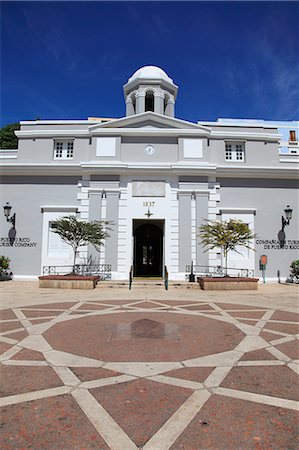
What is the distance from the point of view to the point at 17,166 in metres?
16.4

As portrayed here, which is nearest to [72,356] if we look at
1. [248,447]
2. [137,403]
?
[137,403]

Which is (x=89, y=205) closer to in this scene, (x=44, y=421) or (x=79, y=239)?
(x=79, y=239)

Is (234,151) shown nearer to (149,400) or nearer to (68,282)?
(68,282)

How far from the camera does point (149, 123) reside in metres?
17.0

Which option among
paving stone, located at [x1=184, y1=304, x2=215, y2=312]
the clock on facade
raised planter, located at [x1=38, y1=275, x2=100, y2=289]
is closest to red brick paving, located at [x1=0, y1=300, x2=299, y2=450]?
paving stone, located at [x1=184, y1=304, x2=215, y2=312]

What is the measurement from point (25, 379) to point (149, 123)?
15.4m

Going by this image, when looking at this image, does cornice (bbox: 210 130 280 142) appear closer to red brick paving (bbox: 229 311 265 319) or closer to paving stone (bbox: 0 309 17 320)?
red brick paving (bbox: 229 311 265 319)

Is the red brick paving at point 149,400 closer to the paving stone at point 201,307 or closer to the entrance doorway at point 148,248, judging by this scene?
the paving stone at point 201,307

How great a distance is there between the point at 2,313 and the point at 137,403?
5860 millimetres

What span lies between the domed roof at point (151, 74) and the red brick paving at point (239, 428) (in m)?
19.6

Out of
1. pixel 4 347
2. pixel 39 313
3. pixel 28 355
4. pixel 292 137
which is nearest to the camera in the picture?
pixel 28 355

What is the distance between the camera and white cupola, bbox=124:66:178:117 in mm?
19047

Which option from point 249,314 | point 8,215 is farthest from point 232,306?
point 8,215

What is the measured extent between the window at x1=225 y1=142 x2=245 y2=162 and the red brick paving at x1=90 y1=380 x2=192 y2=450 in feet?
51.3
